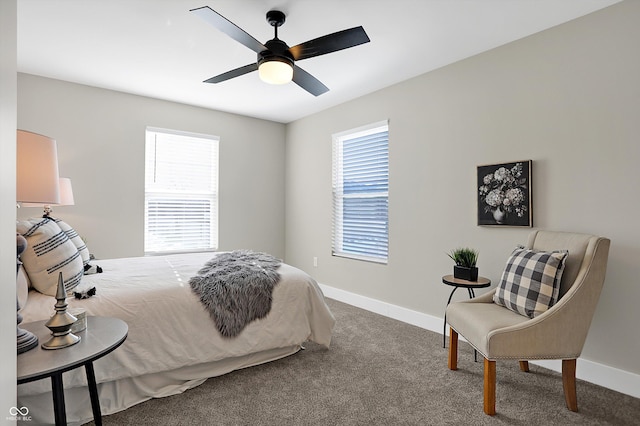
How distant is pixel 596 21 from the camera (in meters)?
2.37

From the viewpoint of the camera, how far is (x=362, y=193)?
13.9 feet

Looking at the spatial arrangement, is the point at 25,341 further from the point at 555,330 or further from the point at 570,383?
the point at 570,383

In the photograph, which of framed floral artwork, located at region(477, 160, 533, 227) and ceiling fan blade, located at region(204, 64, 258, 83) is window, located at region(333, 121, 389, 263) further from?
ceiling fan blade, located at region(204, 64, 258, 83)

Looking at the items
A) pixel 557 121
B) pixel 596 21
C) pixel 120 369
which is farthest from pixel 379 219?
pixel 120 369

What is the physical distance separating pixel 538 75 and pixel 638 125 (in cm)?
78

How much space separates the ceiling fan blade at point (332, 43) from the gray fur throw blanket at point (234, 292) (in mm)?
1631

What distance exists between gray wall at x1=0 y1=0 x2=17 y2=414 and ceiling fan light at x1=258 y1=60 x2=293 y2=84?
1.51 metres

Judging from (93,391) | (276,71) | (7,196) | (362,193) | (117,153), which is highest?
(276,71)

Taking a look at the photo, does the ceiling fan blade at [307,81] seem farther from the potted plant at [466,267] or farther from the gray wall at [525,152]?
the potted plant at [466,267]

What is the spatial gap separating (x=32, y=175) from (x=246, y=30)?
195 centimetres

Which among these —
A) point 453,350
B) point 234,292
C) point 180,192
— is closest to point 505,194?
point 453,350

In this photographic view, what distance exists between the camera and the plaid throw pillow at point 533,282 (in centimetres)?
205

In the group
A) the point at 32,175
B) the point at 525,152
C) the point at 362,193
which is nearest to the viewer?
the point at 32,175

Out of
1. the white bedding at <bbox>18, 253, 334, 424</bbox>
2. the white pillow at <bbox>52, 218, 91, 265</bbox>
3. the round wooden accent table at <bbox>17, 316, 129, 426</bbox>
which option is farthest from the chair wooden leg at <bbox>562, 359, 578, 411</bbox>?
the white pillow at <bbox>52, 218, 91, 265</bbox>
